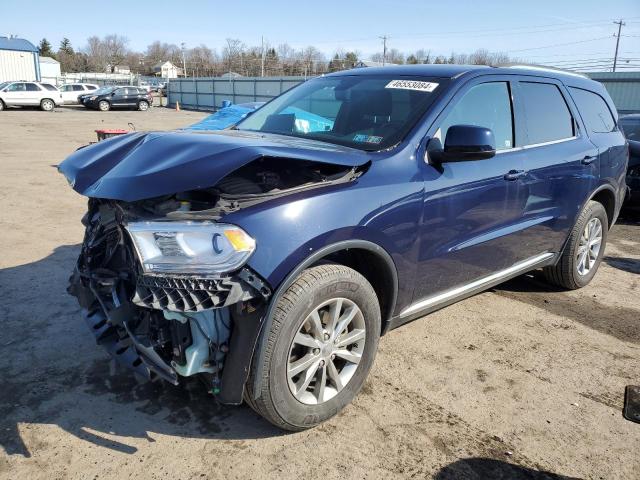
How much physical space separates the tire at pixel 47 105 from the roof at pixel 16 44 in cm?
1462

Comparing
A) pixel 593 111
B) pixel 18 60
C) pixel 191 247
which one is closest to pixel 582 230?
pixel 593 111

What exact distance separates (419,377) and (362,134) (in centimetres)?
161

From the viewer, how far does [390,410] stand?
2920 mm

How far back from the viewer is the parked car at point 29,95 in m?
29.2

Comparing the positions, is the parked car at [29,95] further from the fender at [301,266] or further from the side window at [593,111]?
the fender at [301,266]

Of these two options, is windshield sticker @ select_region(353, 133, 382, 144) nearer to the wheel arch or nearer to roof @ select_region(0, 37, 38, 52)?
the wheel arch

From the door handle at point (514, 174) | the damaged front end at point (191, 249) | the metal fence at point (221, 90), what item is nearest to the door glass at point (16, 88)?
the metal fence at point (221, 90)

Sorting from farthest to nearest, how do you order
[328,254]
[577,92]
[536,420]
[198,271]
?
[577,92]
[536,420]
[328,254]
[198,271]

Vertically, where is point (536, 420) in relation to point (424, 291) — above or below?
below

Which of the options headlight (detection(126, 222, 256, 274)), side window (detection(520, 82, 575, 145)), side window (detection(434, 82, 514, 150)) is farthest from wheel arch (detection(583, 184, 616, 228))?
headlight (detection(126, 222, 256, 274))

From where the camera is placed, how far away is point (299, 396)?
2.60 meters

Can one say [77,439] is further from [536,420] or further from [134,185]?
[536,420]

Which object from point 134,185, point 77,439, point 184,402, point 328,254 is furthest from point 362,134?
point 77,439

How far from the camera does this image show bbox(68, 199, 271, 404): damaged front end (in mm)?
2164
